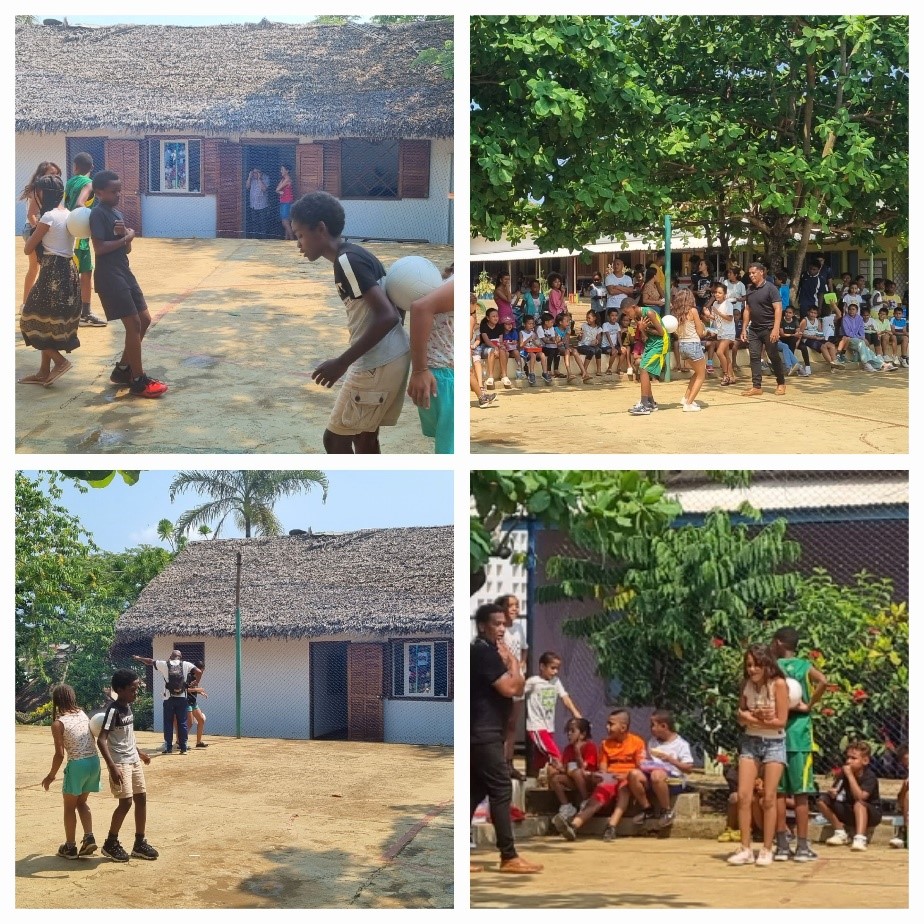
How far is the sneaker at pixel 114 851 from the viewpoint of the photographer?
5719 millimetres

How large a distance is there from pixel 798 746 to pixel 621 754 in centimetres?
88

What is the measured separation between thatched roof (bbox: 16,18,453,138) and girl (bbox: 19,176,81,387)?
5543 mm

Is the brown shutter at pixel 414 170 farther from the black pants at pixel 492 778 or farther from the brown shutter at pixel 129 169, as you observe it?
the black pants at pixel 492 778

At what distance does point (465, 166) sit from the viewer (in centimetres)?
615

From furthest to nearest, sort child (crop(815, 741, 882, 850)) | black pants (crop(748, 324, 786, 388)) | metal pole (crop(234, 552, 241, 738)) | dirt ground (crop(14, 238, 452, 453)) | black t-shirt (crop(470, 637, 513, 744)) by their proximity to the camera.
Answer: black pants (crop(748, 324, 786, 388))
metal pole (crop(234, 552, 241, 738))
dirt ground (crop(14, 238, 452, 453))
child (crop(815, 741, 882, 850))
black t-shirt (crop(470, 637, 513, 744))

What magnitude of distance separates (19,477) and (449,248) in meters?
6.34

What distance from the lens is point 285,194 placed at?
41.1 ft

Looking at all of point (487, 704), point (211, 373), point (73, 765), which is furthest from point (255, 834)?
point (211, 373)

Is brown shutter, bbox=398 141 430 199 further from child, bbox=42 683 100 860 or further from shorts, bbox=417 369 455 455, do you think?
child, bbox=42 683 100 860

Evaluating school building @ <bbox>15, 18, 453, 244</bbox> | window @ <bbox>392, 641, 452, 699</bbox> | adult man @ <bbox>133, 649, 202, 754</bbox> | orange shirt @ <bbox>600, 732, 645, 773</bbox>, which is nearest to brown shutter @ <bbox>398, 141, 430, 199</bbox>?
school building @ <bbox>15, 18, 453, 244</bbox>

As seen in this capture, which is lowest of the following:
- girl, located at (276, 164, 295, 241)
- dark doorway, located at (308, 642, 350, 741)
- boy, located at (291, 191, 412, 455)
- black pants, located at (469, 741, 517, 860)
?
dark doorway, located at (308, 642, 350, 741)

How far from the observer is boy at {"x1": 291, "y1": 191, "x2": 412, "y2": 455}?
5.28 metres

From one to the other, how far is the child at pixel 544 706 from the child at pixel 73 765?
6.76ft

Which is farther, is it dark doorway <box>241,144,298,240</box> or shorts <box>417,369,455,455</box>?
dark doorway <box>241,144,298,240</box>
